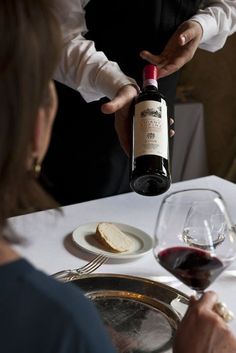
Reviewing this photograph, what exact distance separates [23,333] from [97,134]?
3.77 ft

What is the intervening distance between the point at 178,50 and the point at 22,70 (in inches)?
41.2

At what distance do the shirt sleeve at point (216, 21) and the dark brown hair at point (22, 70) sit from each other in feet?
3.53

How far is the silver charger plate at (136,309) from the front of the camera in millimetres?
791

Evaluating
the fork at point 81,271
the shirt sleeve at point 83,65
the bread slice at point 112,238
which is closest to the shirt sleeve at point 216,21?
the shirt sleeve at point 83,65

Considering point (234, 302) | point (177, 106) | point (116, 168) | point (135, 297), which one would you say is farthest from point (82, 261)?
point (177, 106)

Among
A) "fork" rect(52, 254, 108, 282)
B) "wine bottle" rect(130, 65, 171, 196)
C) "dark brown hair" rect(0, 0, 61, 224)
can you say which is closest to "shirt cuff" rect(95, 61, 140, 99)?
"wine bottle" rect(130, 65, 171, 196)

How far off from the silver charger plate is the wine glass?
0.20 feet

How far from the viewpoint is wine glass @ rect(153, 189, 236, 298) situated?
0.79 m

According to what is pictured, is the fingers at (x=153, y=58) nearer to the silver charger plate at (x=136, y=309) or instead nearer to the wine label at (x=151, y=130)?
the wine label at (x=151, y=130)

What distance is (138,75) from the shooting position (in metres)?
1.56

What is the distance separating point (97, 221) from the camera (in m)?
1.20

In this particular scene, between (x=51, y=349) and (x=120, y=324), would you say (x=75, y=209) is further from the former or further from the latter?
A: (x=51, y=349)

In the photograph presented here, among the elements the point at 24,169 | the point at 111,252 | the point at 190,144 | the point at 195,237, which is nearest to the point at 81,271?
the point at 111,252

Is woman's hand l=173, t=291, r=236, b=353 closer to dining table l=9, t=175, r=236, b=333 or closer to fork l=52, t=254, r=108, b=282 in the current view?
dining table l=9, t=175, r=236, b=333
